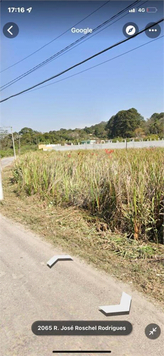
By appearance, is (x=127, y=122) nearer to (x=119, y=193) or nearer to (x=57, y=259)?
(x=119, y=193)

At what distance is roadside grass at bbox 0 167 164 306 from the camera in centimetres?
212

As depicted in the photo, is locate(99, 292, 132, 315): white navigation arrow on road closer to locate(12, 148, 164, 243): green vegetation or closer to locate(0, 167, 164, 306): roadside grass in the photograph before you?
locate(0, 167, 164, 306): roadside grass

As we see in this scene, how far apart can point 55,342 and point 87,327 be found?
0.27 meters

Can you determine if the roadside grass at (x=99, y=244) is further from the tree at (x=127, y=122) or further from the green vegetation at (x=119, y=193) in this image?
the tree at (x=127, y=122)

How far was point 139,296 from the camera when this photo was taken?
187cm

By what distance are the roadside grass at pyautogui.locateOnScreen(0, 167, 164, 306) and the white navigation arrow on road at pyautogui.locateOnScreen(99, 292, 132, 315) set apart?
208 millimetres

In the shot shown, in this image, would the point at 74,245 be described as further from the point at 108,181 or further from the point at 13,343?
the point at 13,343

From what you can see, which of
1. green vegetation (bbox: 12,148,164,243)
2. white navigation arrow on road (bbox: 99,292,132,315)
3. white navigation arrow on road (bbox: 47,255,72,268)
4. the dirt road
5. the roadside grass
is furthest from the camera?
green vegetation (bbox: 12,148,164,243)

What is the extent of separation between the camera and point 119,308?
1.74 metres

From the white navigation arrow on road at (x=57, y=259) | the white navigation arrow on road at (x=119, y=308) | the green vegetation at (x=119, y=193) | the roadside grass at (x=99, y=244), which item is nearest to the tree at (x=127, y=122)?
the green vegetation at (x=119, y=193)

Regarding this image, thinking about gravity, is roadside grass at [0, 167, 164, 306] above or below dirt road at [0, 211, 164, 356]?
above

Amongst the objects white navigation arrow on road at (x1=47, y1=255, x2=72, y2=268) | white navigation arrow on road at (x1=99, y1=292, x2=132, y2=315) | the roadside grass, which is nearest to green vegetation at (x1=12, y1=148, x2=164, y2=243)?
the roadside grass

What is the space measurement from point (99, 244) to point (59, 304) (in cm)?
119

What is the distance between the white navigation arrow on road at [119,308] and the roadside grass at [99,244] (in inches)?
8.2
